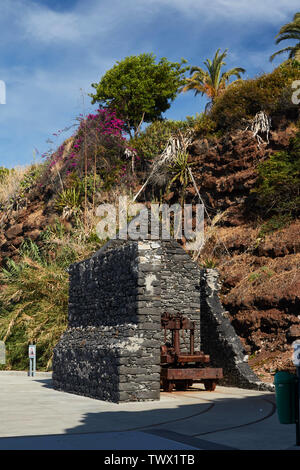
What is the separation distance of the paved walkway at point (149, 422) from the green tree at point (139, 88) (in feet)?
68.0

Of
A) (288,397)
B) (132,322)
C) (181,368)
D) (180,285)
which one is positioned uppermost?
(180,285)

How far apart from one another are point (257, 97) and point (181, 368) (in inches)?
548

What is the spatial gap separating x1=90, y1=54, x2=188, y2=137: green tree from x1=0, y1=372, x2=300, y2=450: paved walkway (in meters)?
20.7

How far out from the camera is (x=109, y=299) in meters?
13.8

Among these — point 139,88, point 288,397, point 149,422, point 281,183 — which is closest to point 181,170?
point 281,183

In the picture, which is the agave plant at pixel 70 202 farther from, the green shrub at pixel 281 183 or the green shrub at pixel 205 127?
the green shrub at pixel 281 183

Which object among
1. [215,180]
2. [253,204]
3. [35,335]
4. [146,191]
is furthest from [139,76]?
[35,335]

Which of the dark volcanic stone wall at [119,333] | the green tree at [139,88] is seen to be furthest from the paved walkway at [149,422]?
the green tree at [139,88]

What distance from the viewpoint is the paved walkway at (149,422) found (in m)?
6.98

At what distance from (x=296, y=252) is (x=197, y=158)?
798 cm

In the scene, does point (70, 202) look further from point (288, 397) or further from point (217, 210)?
point (288, 397)

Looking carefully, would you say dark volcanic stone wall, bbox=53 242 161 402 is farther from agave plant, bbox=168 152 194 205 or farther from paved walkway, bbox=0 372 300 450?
agave plant, bbox=168 152 194 205

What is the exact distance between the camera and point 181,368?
13461mm
